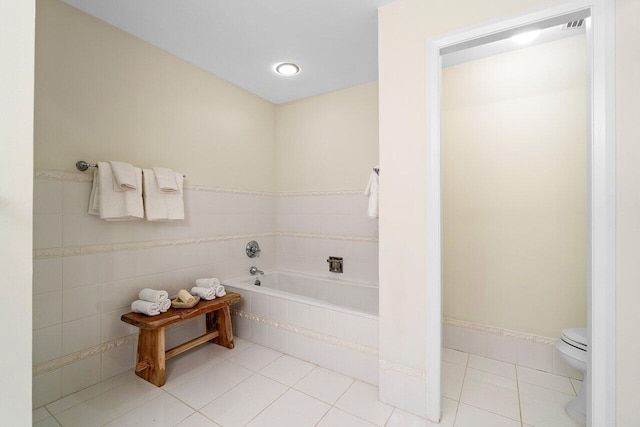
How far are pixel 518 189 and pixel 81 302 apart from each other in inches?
126

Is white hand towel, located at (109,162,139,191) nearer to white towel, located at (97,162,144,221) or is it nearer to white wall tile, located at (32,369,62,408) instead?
white towel, located at (97,162,144,221)

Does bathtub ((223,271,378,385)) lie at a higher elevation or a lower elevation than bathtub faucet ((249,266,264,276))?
lower

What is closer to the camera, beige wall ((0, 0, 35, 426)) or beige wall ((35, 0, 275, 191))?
beige wall ((0, 0, 35, 426))

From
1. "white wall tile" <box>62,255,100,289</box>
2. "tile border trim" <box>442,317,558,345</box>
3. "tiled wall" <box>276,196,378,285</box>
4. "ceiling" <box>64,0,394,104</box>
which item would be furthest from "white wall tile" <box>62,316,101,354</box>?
"tile border trim" <box>442,317,558,345</box>

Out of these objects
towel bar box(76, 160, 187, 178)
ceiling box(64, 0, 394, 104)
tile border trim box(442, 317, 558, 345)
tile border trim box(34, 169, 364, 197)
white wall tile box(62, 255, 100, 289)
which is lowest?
tile border trim box(442, 317, 558, 345)

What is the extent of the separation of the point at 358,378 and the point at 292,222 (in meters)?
1.80

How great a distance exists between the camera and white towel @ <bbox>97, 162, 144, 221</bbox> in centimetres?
178

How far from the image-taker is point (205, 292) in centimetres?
217

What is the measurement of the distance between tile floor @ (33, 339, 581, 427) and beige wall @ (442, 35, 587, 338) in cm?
48

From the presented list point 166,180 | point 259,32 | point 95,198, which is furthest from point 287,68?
point 95,198

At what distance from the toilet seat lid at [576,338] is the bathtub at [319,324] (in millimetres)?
1154

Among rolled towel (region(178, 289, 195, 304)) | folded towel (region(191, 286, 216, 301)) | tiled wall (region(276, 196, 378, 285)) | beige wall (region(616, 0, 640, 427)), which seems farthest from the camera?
tiled wall (region(276, 196, 378, 285))

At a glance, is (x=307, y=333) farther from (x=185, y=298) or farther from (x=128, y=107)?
(x=128, y=107)

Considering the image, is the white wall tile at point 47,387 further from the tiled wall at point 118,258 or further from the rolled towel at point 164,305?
the rolled towel at point 164,305
